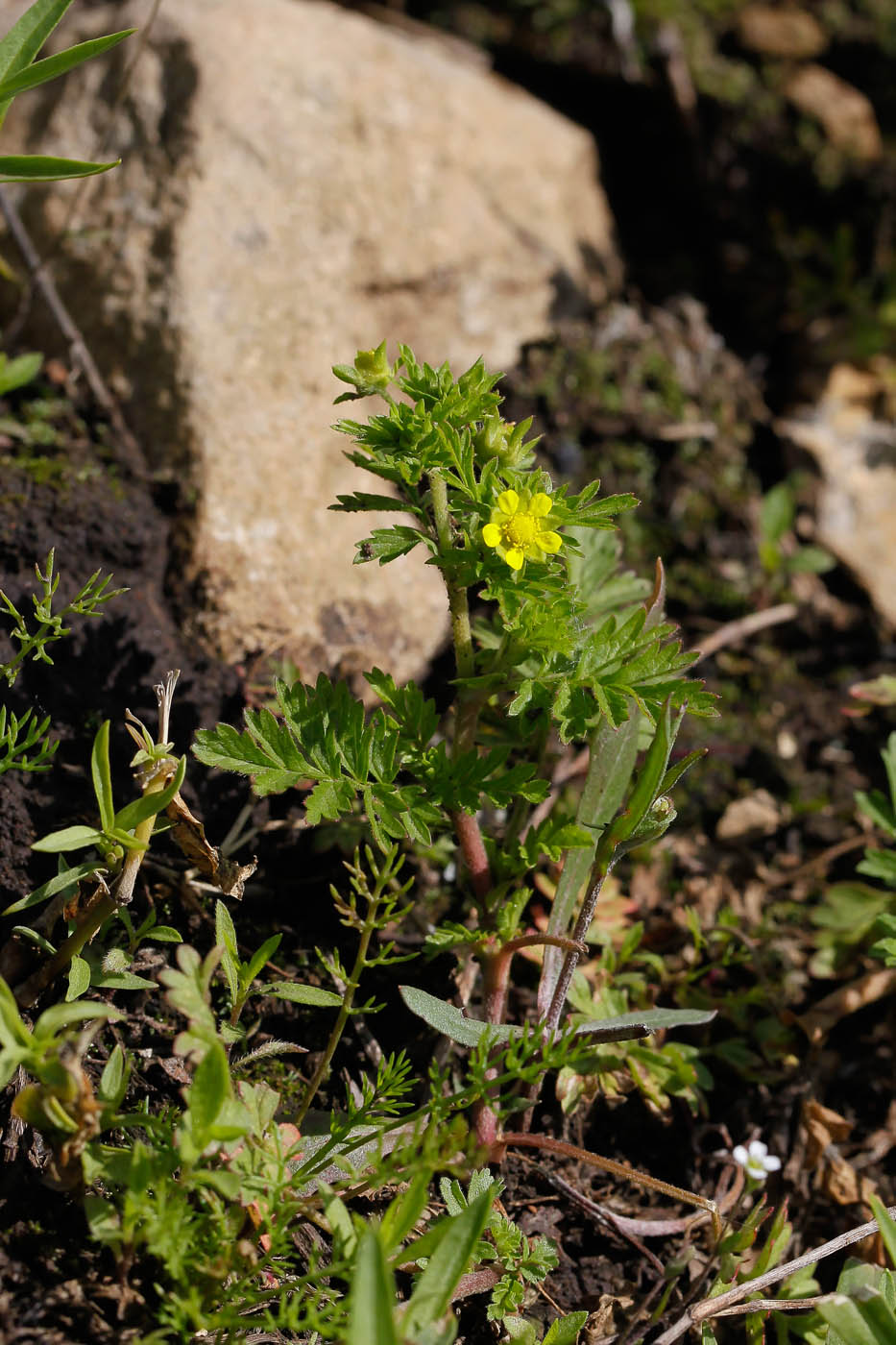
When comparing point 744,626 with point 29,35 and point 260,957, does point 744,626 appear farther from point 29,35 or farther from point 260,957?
point 29,35

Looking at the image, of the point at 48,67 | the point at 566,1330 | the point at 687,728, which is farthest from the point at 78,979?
the point at 687,728

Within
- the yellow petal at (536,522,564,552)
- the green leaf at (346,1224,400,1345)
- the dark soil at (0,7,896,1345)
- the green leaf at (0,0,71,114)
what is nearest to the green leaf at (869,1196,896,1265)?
the dark soil at (0,7,896,1345)

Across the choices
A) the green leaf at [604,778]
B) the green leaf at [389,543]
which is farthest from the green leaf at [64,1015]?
the green leaf at [604,778]

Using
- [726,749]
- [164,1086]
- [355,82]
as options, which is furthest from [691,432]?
[164,1086]

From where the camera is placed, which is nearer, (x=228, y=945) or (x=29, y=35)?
(x=228, y=945)

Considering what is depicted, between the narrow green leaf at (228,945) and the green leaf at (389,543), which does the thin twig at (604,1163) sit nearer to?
the narrow green leaf at (228,945)

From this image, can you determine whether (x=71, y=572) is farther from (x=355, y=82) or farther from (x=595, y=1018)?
(x=355, y=82)
